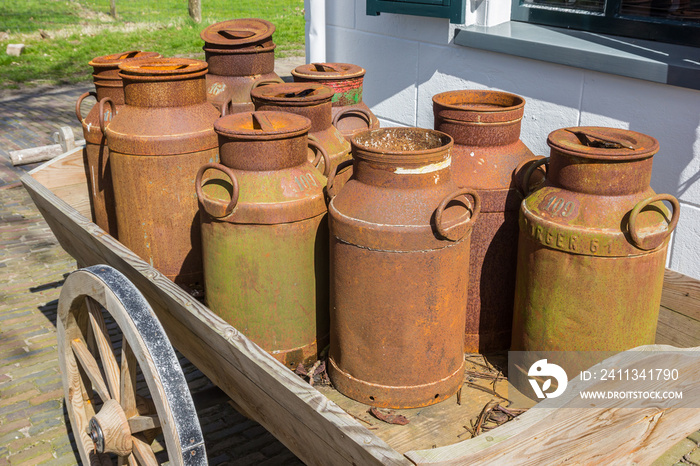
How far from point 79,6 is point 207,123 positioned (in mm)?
16097

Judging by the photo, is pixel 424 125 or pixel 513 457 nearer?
pixel 513 457

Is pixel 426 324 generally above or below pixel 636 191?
below

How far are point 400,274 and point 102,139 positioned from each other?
1.79 m

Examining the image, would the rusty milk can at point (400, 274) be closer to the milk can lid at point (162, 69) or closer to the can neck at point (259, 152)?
the can neck at point (259, 152)

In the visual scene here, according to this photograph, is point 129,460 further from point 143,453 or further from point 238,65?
point 238,65

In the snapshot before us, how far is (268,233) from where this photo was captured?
213cm

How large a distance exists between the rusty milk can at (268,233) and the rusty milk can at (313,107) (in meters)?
0.13

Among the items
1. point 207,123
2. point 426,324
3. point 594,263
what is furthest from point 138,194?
point 594,263

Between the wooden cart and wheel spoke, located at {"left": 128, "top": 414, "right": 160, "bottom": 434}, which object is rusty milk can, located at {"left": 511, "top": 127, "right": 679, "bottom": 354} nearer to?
the wooden cart

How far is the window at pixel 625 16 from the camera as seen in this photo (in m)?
2.86

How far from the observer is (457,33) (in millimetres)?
3592

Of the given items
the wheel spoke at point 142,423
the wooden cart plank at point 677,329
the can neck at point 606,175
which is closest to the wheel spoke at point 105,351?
the wheel spoke at point 142,423

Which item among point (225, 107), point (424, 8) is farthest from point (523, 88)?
point (225, 107)

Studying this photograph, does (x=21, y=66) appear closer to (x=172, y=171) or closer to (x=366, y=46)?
(x=366, y=46)
